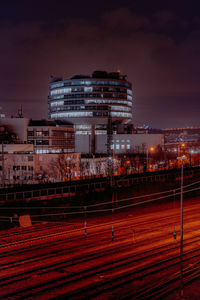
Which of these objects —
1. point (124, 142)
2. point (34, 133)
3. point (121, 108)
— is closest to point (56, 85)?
point (121, 108)

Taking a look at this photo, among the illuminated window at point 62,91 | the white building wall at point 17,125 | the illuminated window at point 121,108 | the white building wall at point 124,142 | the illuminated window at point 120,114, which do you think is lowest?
the white building wall at point 124,142

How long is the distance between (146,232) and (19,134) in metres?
58.0

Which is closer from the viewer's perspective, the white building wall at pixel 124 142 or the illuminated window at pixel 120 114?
the white building wall at pixel 124 142

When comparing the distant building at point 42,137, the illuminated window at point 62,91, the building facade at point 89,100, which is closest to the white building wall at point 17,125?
the distant building at point 42,137

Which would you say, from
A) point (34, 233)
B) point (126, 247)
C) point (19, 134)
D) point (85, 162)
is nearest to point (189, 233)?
point (126, 247)

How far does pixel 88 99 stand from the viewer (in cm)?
9944

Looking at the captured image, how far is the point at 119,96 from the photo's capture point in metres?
103

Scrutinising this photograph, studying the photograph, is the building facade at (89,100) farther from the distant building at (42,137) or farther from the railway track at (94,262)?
the railway track at (94,262)

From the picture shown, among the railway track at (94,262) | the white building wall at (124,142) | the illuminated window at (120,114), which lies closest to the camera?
the railway track at (94,262)

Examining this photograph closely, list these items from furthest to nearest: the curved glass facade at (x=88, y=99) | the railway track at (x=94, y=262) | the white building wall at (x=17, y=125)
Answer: the curved glass facade at (x=88, y=99)
the white building wall at (x=17, y=125)
the railway track at (x=94, y=262)

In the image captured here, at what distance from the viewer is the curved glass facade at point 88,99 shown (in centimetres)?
9975

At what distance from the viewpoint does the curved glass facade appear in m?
99.8

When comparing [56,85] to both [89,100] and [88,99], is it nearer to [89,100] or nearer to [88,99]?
[88,99]

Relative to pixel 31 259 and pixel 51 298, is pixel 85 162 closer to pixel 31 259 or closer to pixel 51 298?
pixel 31 259
